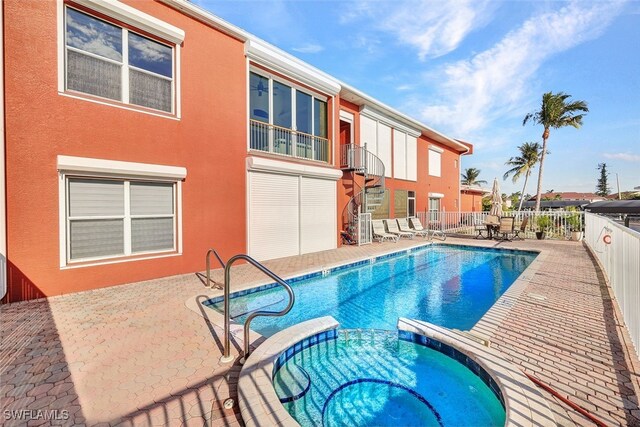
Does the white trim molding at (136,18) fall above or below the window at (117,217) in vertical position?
above

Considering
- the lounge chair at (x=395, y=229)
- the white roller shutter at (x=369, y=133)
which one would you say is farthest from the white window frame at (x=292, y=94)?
the lounge chair at (x=395, y=229)

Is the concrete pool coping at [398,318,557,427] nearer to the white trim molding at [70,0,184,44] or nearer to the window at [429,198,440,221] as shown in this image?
the white trim molding at [70,0,184,44]

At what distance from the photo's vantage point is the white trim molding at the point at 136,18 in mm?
6062

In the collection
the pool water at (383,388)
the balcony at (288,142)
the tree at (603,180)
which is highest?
the tree at (603,180)

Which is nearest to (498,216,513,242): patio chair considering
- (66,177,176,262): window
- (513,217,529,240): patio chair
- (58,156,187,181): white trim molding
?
(513,217,529,240): patio chair

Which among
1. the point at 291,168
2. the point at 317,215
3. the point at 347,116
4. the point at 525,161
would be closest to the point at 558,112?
the point at 525,161

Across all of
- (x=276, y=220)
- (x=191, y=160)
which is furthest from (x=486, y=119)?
(x=191, y=160)

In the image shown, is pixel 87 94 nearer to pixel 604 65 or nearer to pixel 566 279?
pixel 566 279

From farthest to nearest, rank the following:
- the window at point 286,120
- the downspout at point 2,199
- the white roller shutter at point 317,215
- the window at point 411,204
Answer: the window at point 411,204
the white roller shutter at point 317,215
the window at point 286,120
the downspout at point 2,199

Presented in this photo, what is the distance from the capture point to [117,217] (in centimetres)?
644

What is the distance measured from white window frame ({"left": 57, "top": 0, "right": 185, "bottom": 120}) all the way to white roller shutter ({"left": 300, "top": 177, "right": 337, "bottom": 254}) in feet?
16.3

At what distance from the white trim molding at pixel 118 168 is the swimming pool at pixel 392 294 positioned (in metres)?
3.42

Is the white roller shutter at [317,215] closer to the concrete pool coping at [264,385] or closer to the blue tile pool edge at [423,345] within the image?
the blue tile pool edge at [423,345]

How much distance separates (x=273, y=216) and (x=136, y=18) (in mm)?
6136
